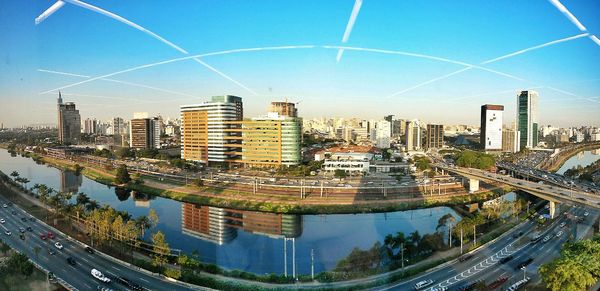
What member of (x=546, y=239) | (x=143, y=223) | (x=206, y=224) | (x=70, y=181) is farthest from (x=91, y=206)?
(x=546, y=239)

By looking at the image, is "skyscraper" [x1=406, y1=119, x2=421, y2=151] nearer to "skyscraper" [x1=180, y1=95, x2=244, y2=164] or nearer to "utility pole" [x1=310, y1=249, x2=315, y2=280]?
"skyscraper" [x1=180, y1=95, x2=244, y2=164]

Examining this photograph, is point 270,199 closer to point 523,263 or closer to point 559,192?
point 523,263

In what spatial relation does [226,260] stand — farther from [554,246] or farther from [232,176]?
[232,176]

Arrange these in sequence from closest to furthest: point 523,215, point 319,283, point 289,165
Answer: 1. point 319,283
2. point 523,215
3. point 289,165

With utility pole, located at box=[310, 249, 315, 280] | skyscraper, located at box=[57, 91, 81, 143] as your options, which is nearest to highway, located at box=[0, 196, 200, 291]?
skyscraper, located at box=[57, 91, 81, 143]

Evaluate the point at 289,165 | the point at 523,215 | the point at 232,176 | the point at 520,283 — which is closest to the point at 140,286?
the point at 520,283

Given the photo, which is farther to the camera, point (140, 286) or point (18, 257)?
point (140, 286)
